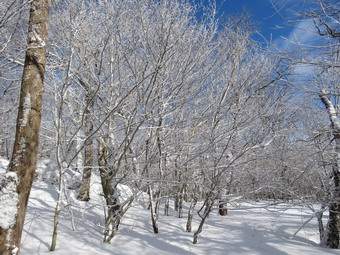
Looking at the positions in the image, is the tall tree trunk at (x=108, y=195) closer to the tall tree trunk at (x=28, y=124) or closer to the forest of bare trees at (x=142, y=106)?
the forest of bare trees at (x=142, y=106)

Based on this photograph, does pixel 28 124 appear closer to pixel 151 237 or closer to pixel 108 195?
pixel 108 195

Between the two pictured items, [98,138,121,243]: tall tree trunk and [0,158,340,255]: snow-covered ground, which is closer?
[0,158,340,255]: snow-covered ground

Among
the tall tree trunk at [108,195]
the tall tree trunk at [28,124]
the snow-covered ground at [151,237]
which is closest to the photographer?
the tall tree trunk at [28,124]

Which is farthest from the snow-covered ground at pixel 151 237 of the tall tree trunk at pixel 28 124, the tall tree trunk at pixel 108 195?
the tall tree trunk at pixel 28 124

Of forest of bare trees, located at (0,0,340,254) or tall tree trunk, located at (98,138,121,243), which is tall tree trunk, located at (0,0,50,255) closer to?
forest of bare trees, located at (0,0,340,254)

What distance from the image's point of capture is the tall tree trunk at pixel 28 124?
258 cm

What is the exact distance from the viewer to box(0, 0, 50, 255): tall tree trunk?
258 cm

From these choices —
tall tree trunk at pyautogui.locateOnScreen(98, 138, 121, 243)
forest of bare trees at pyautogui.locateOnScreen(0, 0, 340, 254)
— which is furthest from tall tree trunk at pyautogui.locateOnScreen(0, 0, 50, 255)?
tall tree trunk at pyautogui.locateOnScreen(98, 138, 121, 243)

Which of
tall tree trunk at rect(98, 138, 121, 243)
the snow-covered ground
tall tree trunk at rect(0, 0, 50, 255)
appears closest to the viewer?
tall tree trunk at rect(0, 0, 50, 255)

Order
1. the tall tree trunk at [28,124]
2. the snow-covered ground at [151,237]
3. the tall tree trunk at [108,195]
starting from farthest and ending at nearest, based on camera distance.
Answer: the tall tree trunk at [108,195] < the snow-covered ground at [151,237] < the tall tree trunk at [28,124]

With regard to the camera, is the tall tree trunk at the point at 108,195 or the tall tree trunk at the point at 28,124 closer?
the tall tree trunk at the point at 28,124

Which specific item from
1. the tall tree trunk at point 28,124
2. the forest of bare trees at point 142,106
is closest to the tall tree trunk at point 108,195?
the forest of bare trees at point 142,106

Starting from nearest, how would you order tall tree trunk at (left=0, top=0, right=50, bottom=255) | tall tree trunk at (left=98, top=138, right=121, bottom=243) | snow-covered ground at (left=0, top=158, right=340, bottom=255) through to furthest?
tall tree trunk at (left=0, top=0, right=50, bottom=255) → snow-covered ground at (left=0, top=158, right=340, bottom=255) → tall tree trunk at (left=98, top=138, right=121, bottom=243)

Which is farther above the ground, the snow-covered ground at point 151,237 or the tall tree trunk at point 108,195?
the tall tree trunk at point 108,195
